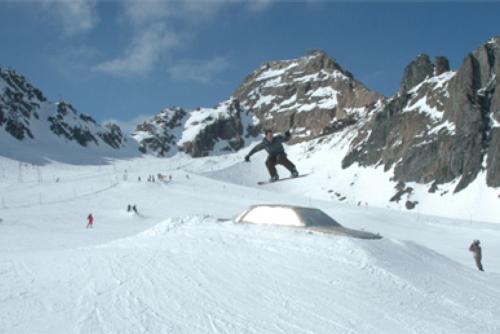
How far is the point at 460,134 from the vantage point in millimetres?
77312

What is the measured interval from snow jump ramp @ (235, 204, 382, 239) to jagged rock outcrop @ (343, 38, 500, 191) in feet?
186

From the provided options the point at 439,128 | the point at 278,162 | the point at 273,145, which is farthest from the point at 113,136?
the point at 273,145

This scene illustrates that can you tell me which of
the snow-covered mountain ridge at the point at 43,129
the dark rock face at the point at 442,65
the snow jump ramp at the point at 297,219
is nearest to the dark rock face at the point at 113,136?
the snow-covered mountain ridge at the point at 43,129

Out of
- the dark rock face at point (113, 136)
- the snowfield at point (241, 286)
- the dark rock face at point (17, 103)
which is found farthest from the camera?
the dark rock face at point (113, 136)

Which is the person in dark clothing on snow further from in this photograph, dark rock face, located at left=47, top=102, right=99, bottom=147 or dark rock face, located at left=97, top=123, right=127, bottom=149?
dark rock face, located at left=97, top=123, right=127, bottom=149

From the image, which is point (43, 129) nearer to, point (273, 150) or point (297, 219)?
point (297, 219)

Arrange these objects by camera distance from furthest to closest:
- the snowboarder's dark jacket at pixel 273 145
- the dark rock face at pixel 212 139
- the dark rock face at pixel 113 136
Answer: the dark rock face at pixel 212 139, the dark rock face at pixel 113 136, the snowboarder's dark jacket at pixel 273 145

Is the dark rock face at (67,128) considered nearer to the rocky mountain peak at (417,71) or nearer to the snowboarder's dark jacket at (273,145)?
the rocky mountain peak at (417,71)

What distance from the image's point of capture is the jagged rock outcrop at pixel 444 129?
74438mm

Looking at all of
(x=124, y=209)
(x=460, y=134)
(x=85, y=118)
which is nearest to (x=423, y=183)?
(x=460, y=134)

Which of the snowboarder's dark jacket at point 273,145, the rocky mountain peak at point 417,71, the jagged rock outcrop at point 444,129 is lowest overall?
the snowboarder's dark jacket at point 273,145

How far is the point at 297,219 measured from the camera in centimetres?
1766

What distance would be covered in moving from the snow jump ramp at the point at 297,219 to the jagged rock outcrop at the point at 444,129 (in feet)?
186

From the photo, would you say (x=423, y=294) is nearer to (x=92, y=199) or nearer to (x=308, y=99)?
(x=92, y=199)
